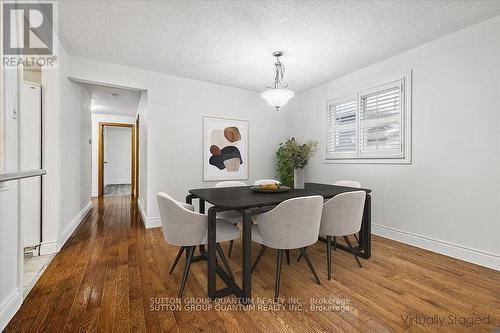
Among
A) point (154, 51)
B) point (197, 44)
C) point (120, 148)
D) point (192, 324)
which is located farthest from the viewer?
point (120, 148)

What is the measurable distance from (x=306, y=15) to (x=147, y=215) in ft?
11.5

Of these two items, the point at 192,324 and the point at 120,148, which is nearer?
the point at 192,324

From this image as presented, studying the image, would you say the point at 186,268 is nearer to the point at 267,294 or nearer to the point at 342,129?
the point at 267,294

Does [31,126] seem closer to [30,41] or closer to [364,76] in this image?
[30,41]

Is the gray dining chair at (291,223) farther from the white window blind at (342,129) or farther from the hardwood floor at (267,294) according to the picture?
the white window blind at (342,129)

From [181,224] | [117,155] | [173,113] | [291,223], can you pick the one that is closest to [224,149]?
[173,113]

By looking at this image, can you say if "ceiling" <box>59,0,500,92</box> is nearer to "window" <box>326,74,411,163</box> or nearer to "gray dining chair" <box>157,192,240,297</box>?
"window" <box>326,74,411,163</box>

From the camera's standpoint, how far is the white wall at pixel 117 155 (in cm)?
902

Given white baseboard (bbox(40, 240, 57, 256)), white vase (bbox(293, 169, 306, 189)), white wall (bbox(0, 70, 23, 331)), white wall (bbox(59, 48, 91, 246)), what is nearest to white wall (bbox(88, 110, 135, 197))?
white wall (bbox(59, 48, 91, 246))

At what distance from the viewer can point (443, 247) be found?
271 centimetres

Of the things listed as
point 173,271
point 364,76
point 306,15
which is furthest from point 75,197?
point 364,76

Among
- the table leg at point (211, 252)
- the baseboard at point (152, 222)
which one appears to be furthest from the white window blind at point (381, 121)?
the baseboard at point (152, 222)

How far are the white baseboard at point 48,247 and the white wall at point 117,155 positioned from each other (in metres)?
7.21

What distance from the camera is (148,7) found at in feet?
7.13
